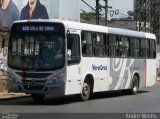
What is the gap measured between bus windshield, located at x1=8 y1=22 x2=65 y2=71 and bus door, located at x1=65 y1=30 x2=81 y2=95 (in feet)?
1.19

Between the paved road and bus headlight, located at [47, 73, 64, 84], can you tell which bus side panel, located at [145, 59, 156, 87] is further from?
bus headlight, located at [47, 73, 64, 84]

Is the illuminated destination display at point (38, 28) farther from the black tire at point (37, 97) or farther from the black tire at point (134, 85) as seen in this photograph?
the black tire at point (134, 85)

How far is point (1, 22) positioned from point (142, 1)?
152ft

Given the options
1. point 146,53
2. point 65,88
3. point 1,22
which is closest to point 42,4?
point 1,22

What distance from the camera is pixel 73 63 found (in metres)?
19.5

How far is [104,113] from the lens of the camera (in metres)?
16.2

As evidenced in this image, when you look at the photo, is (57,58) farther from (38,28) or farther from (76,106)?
(76,106)

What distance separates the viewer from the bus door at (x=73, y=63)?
62.7ft

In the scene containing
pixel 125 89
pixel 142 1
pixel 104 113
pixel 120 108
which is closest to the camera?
pixel 104 113

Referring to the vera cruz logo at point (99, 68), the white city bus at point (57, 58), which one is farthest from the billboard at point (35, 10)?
the vera cruz logo at point (99, 68)

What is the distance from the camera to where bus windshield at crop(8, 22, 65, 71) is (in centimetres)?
1894

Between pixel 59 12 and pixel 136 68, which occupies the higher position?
pixel 59 12

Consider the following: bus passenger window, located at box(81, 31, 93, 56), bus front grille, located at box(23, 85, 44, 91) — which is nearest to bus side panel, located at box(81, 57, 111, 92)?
bus passenger window, located at box(81, 31, 93, 56)

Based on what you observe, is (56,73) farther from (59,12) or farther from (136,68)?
(59,12)
